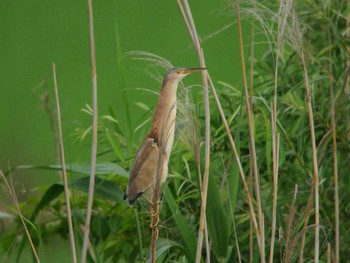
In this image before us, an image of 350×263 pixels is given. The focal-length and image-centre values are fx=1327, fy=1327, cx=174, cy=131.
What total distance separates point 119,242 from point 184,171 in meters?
0.30

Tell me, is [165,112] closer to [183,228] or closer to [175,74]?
[175,74]

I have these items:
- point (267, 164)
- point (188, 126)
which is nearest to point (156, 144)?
point (188, 126)

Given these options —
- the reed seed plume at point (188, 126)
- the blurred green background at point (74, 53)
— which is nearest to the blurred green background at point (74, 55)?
the blurred green background at point (74, 53)

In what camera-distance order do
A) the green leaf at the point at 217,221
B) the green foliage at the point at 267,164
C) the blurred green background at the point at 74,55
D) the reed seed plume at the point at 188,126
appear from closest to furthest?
the reed seed plume at the point at 188,126 → the green leaf at the point at 217,221 → the green foliage at the point at 267,164 → the blurred green background at the point at 74,55

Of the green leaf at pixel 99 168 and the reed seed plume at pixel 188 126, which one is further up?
the reed seed plume at pixel 188 126

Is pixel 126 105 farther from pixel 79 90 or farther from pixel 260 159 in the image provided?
pixel 79 90

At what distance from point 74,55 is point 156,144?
431 centimetres

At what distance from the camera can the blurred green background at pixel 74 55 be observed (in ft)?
19.3

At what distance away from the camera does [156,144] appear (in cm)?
267

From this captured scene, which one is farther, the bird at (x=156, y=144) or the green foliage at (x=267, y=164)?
the green foliage at (x=267, y=164)

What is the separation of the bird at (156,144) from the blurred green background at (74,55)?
278cm

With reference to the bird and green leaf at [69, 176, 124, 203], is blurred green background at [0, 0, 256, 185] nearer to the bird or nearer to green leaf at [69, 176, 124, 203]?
green leaf at [69, 176, 124, 203]

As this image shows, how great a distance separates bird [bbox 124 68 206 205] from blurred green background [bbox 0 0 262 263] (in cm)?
278

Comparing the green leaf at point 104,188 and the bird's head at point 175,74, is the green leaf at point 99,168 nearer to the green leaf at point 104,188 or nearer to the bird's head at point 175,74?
the green leaf at point 104,188
